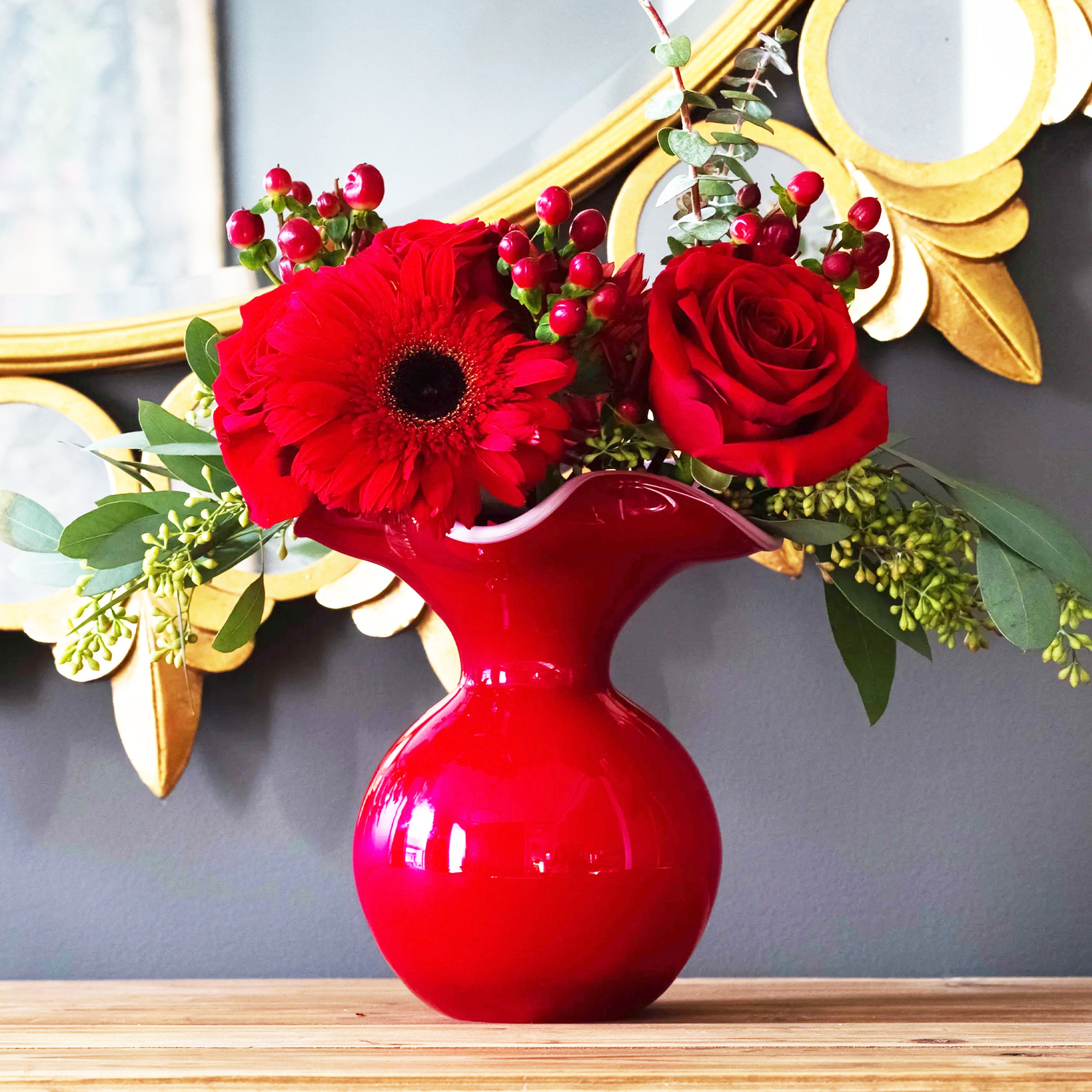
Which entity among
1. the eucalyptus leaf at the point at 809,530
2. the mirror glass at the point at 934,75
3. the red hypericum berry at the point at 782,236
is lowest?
the eucalyptus leaf at the point at 809,530

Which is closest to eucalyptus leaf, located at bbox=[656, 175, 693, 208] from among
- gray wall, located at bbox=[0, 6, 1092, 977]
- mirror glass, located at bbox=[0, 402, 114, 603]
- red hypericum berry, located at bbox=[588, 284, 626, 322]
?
red hypericum berry, located at bbox=[588, 284, 626, 322]

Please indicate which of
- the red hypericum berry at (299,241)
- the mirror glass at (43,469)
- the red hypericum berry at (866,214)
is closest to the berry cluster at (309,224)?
the red hypericum berry at (299,241)

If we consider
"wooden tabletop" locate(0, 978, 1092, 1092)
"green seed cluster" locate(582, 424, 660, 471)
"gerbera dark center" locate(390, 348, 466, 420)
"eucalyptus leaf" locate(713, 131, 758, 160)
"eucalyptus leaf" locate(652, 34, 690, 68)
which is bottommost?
"wooden tabletop" locate(0, 978, 1092, 1092)

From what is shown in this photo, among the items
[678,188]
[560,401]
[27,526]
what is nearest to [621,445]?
[560,401]

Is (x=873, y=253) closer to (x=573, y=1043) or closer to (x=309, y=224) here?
(x=309, y=224)

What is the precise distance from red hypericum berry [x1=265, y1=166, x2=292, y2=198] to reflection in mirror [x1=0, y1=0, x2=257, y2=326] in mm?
289

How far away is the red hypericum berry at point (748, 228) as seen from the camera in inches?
18.3

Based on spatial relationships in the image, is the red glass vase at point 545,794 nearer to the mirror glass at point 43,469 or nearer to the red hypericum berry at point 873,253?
the red hypericum berry at point 873,253

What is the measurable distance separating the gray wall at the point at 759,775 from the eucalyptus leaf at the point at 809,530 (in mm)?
235

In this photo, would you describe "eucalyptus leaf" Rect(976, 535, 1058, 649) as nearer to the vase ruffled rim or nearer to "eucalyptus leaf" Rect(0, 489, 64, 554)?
the vase ruffled rim

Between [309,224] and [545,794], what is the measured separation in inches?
10.3

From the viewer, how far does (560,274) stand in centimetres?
45

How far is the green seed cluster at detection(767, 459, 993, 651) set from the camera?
49 centimetres

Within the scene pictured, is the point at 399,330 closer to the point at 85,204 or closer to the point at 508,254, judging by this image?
the point at 508,254
